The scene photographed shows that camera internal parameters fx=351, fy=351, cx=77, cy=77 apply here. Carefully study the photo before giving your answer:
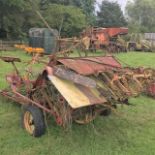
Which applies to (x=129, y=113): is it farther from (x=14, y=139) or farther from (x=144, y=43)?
(x=144, y=43)

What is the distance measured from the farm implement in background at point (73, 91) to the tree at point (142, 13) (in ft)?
135

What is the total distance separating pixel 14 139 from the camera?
534 cm

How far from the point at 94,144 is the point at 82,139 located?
0.83 feet

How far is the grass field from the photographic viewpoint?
16.5ft

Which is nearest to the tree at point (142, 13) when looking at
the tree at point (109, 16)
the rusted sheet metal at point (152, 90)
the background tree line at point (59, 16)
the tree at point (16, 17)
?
the background tree line at point (59, 16)

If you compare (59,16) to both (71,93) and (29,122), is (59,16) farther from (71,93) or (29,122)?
(71,93)

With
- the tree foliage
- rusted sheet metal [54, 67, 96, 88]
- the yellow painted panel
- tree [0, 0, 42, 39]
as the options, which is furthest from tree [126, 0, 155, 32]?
the yellow painted panel

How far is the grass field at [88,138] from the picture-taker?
5039 millimetres

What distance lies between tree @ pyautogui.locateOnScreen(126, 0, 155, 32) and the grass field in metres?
40.6

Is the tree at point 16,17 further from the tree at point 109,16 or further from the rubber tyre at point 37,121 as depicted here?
the rubber tyre at point 37,121

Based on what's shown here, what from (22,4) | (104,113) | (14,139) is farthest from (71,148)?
(22,4)

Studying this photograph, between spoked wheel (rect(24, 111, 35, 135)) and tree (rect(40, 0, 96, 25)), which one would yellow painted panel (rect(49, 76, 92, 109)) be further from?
tree (rect(40, 0, 96, 25))

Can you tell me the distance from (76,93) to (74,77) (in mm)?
269

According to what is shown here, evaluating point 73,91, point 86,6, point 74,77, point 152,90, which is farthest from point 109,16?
point 73,91
